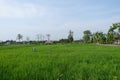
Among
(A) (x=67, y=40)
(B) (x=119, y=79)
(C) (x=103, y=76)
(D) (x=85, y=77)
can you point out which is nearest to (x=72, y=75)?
(D) (x=85, y=77)

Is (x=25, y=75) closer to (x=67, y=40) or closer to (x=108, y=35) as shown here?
(x=108, y=35)

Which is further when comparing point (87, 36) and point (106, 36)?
point (87, 36)

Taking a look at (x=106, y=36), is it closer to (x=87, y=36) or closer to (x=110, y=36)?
(x=110, y=36)

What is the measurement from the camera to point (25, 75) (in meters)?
6.44

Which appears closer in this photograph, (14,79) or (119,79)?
(119,79)

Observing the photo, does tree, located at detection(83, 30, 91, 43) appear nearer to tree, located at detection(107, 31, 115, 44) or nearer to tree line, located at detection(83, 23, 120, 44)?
tree line, located at detection(83, 23, 120, 44)

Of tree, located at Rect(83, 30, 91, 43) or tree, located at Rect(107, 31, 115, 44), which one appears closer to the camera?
tree, located at Rect(107, 31, 115, 44)

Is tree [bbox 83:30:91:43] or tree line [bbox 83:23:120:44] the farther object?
tree [bbox 83:30:91:43]

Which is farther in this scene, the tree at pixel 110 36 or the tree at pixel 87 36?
the tree at pixel 87 36

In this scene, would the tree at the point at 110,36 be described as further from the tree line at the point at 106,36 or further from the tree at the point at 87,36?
the tree at the point at 87,36

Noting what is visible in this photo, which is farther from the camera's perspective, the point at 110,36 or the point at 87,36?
the point at 87,36

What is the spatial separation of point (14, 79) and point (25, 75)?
44cm

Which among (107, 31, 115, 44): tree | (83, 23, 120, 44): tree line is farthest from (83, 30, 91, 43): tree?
(107, 31, 115, 44): tree

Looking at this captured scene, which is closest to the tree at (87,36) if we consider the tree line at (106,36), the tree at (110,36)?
the tree line at (106,36)
